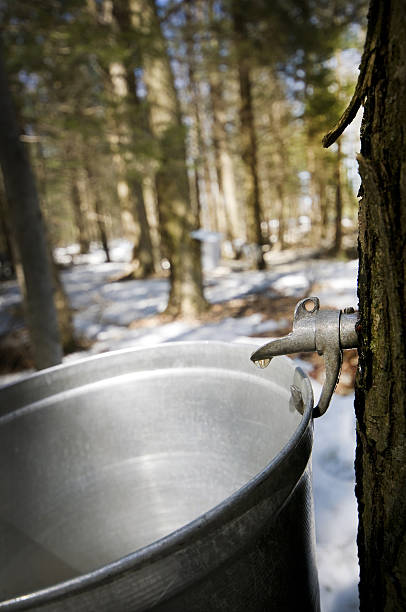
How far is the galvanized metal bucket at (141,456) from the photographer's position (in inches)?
30.1

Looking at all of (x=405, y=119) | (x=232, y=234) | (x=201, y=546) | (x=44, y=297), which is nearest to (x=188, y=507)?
(x=201, y=546)

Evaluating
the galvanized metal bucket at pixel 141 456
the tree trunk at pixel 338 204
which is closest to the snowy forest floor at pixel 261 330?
the galvanized metal bucket at pixel 141 456

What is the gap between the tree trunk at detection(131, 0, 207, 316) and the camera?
16.1ft

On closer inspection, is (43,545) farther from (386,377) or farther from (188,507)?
(386,377)

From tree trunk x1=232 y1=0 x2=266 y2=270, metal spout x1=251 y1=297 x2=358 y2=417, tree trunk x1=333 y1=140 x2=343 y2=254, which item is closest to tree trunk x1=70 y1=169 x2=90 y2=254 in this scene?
tree trunk x1=232 y1=0 x2=266 y2=270

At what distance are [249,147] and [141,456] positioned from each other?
316 inches

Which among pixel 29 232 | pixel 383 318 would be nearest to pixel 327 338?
pixel 383 318

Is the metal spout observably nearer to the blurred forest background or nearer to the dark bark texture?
the dark bark texture

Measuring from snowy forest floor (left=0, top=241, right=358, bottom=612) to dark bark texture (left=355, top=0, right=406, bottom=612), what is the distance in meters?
0.65

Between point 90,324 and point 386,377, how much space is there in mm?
5396

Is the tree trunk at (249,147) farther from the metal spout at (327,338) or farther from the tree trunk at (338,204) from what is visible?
the metal spout at (327,338)

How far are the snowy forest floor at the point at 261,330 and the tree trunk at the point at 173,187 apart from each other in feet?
1.26

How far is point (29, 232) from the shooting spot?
9.82ft

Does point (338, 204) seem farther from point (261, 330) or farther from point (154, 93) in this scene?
point (261, 330)
